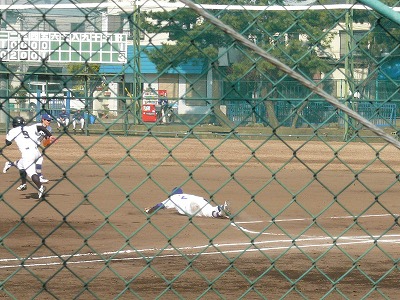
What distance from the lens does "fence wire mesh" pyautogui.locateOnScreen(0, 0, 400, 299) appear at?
402cm

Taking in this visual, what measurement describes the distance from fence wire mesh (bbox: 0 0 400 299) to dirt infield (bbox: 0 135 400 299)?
0.04m

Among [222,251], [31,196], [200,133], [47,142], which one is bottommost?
[31,196]

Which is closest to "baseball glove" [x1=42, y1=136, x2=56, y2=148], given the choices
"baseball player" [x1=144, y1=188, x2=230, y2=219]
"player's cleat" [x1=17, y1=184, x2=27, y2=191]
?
"baseball player" [x1=144, y1=188, x2=230, y2=219]

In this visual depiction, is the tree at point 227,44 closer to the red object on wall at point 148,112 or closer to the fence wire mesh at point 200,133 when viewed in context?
the fence wire mesh at point 200,133

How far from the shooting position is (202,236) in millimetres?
10102

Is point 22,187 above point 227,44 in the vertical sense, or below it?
below

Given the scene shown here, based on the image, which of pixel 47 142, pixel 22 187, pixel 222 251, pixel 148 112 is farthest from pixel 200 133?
pixel 22 187

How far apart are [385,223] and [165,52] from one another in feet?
27.0

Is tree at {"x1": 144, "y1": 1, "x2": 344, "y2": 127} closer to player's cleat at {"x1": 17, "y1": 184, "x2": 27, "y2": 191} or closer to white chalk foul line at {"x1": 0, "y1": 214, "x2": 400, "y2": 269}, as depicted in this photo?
white chalk foul line at {"x1": 0, "y1": 214, "x2": 400, "y2": 269}

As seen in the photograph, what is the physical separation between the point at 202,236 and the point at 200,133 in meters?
4.79

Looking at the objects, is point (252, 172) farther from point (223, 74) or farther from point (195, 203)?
point (223, 74)

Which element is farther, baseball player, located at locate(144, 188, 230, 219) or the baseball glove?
baseball player, located at locate(144, 188, 230, 219)

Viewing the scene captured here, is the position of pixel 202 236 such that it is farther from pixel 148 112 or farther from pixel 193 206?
pixel 148 112

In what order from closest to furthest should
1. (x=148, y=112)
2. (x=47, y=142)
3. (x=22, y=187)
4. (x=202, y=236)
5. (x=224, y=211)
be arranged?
1. (x=148, y=112)
2. (x=47, y=142)
3. (x=202, y=236)
4. (x=224, y=211)
5. (x=22, y=187)
